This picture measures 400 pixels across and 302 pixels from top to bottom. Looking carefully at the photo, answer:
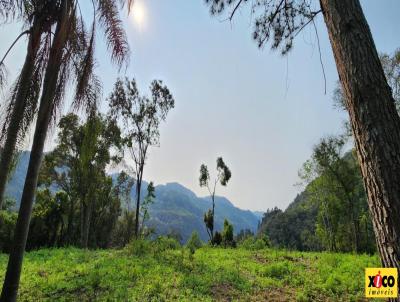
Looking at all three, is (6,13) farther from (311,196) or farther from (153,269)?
(311,196)

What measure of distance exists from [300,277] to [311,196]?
3224 centimetres

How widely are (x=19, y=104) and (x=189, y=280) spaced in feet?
19.7

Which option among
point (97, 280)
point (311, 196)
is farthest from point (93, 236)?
point (97, 280)

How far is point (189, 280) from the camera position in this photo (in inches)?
365

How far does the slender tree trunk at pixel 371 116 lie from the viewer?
2648 mm

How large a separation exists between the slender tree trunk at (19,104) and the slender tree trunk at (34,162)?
33 centimetres

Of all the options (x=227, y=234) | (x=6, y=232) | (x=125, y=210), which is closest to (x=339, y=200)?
(x=227, y=234)

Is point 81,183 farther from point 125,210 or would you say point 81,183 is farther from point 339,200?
point 339,200

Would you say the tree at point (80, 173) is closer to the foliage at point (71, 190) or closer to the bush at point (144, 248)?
the foliage at point (71, 190)

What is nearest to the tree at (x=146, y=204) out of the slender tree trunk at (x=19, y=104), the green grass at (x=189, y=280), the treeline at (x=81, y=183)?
the treeline at (x=81, y=183)

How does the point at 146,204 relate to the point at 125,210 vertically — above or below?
below

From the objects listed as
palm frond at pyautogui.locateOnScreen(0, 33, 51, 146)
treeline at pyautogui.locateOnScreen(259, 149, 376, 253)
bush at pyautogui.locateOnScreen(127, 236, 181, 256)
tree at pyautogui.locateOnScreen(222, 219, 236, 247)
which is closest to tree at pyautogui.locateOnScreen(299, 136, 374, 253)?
treeline at pyautogui.locateOnScreen(259, 149, 376, 253)

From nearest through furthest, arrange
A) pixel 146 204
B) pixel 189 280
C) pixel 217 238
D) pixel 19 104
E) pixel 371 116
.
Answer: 1. pixel 371 116
2. pixel 19 104
3. pixel 189 280
4. pixel 217 238
5. pixel 146 204

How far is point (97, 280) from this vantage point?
9.01 metres
